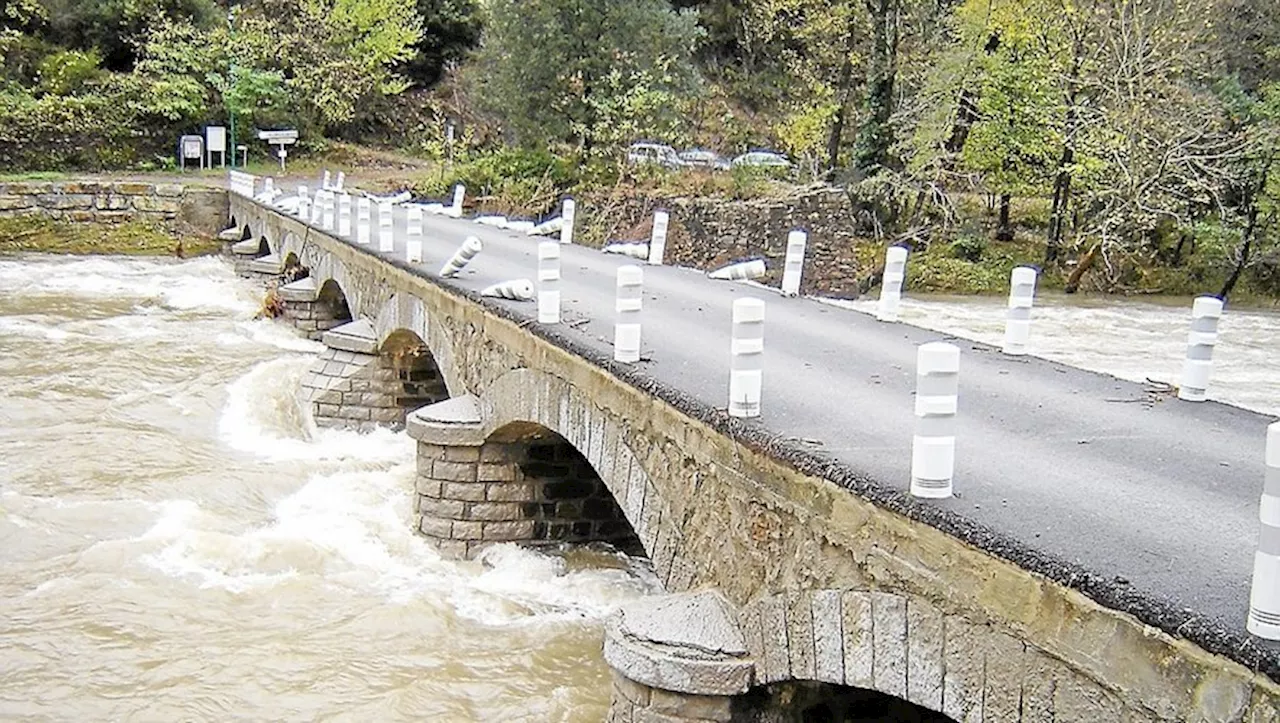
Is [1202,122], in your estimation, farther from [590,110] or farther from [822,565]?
[822,565]

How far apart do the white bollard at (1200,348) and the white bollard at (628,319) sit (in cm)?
336

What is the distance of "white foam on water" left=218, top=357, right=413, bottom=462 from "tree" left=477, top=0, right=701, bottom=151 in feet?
53.7

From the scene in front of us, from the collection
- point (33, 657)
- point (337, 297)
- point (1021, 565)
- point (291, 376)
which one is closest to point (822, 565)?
point (1021, 565)

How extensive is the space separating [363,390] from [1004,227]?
2410 cm

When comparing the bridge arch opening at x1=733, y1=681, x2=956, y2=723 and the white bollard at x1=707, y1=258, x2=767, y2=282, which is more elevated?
the white bollard at x1=707, y1=258, x2=767, y2=282

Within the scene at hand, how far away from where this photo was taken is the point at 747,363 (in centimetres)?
654

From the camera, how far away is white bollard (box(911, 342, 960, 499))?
496 centimetres

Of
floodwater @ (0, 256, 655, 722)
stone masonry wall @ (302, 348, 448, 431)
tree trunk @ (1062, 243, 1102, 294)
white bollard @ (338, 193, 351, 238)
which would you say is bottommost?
floodwater @ (0, 256, 655, 722)

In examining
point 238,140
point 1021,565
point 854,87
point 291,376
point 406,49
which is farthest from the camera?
point 406,49

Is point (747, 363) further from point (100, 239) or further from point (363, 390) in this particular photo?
point (100, 239)

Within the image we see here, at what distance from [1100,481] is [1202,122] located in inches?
1134

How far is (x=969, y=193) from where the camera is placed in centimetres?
3600

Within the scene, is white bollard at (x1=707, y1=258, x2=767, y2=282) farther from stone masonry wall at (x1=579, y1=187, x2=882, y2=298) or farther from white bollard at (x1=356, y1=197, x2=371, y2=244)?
stone masonry wall at (x1=579, y1=187, x2=882, y2=298)

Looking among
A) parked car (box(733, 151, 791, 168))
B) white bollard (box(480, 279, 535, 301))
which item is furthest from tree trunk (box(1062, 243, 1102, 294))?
white bollard (box(480, 279, 535, 301))
